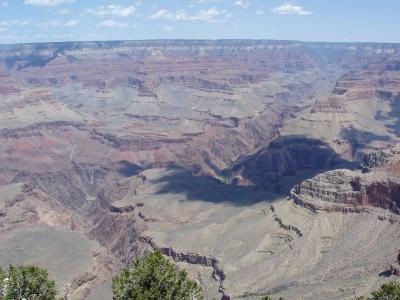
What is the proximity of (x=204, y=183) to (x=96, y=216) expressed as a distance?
35.2 metres

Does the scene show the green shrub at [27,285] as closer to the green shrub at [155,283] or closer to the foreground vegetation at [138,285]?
the foreground vegetation at [138,285]

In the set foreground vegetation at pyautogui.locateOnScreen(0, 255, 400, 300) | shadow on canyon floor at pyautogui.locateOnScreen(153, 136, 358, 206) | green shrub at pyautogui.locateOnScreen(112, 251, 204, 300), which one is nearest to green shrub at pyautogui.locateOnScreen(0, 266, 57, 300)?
foreground vegetation at pyautogui.locateOnScreen(0, 255, 400, 300)

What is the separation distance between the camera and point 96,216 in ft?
534

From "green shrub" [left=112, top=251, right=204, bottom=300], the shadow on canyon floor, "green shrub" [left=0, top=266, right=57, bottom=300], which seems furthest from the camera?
the shadow on canyon floor

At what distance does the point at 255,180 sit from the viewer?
7303 inches

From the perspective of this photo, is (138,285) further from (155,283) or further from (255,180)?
(255,180)

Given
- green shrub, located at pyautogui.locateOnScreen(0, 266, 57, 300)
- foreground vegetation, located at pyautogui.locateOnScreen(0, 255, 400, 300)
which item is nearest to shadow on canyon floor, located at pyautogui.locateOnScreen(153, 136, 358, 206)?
foreground vegetation, located at pyautogui.locateOnScreen(0, 255, 400, 300)

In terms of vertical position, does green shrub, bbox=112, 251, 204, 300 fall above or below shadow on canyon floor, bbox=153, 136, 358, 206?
above

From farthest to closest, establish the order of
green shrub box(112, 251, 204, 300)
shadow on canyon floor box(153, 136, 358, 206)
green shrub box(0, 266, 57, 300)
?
shadow on canyon floor box(153, 136, 358, 206) → green shrub box(0, 266, 57, 300) → green shrub box(112, 251, 204, 300)

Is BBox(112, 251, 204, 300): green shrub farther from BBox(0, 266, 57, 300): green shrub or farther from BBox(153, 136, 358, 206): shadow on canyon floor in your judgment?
BBox(153, 136, 358, 206): shadow on canyon floor

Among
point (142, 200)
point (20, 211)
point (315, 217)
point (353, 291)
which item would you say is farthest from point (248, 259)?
point (20, 211)

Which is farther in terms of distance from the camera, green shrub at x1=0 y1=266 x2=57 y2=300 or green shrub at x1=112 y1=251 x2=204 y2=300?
green shrub at x1=0 y1=266 x2=57 y2=300

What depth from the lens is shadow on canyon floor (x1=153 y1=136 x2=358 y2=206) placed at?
13675 cm

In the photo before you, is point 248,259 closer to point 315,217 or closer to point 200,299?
point 315,217
